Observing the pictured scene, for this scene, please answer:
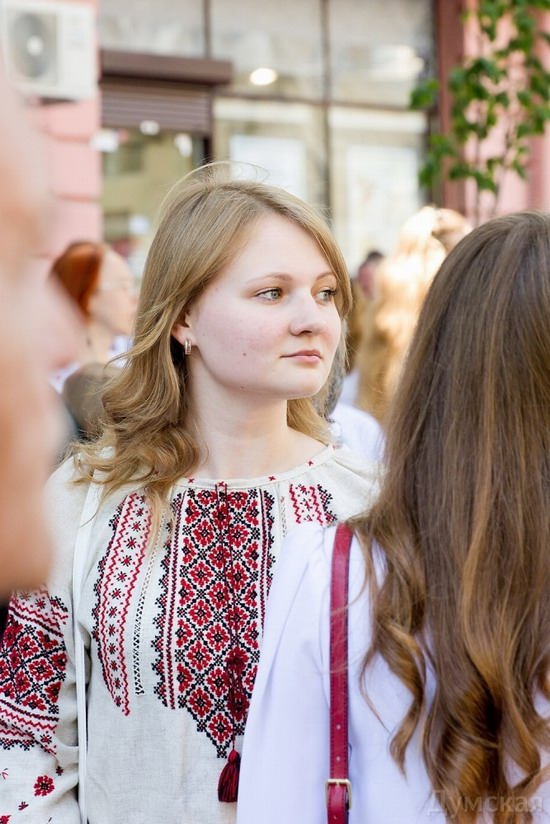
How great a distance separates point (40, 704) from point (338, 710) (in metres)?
0.76

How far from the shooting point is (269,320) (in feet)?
6.96

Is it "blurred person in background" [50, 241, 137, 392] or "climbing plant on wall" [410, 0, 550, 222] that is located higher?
"climbing plant on wall" [410, 0, 550, 222]

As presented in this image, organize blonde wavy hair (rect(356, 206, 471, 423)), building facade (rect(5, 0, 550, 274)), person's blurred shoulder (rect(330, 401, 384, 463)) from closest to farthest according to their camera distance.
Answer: person's blurred shoulder (rect(330, 401, 384, 463)) → blonde wavy hair (rect(356, 206, 471, 423)) → building facade (rect(5, 0, 550, 274))

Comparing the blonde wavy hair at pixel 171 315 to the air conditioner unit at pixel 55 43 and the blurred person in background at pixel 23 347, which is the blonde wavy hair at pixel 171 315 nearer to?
the blurred person in background at pixel 23 347

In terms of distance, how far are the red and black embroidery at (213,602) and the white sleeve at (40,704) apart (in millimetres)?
207

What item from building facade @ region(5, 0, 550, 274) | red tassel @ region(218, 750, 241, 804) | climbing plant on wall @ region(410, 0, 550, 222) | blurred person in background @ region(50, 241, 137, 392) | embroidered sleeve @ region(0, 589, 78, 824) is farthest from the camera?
building facade @ region(5, 0, 550, 274)

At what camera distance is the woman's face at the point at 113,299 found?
4.87 m

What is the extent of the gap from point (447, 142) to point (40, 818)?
23.0 feet

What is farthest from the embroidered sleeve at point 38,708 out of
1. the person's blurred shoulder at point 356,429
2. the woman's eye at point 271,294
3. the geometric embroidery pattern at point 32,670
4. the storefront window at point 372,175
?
the storefront window at point 372,175

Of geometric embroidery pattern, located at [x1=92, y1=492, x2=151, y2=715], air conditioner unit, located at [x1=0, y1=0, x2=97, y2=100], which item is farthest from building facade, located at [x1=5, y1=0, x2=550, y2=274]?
geometric embroidery pattern, located at [x1=92, y1=492, x2=151, y2=715]

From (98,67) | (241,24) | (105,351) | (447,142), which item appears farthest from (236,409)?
(241,24)

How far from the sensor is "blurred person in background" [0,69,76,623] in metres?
0.51

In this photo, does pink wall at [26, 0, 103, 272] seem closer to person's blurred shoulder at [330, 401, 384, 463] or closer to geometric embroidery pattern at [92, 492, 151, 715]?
person's blurred shoulder at [330, 401, 384, 463]

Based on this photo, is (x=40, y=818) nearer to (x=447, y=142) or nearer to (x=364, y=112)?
(x=447, y=142)
